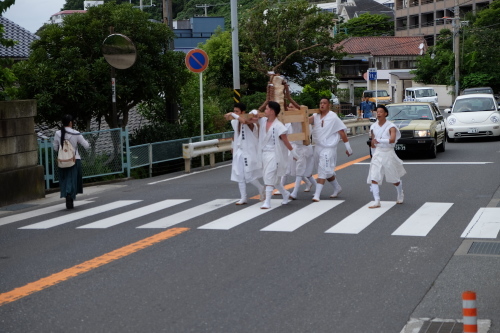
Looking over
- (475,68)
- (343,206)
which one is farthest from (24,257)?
(475,68)

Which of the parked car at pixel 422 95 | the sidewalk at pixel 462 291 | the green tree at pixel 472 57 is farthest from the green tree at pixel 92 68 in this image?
the green tree at pixel 472 57

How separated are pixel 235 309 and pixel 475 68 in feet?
196

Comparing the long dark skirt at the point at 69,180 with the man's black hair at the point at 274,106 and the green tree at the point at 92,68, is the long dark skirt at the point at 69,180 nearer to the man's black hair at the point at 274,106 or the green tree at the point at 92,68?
the man's black hair at the point at 274,106

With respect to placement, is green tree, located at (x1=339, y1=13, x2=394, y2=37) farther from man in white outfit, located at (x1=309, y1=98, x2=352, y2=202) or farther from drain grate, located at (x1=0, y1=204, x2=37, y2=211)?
drain grate, located at (x1=0, y1=204, x2=37, y2=211)

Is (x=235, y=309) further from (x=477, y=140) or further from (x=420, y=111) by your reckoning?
(x=477, y=140)

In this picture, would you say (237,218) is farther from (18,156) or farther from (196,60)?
(196,60)

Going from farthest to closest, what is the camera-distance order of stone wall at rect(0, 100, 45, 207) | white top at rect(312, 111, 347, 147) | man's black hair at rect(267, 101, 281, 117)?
stone wall at rect(0, 100, 45, 207) → white top at rect(312, 111, 347, 147) → man's black hair at rect(267, 101, 281, 117)

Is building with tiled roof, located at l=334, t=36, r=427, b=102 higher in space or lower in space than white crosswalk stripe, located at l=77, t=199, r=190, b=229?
higher

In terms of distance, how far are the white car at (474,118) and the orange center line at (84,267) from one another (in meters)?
16.7

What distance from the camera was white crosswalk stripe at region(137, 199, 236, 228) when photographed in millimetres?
11023

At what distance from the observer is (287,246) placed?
357 inches

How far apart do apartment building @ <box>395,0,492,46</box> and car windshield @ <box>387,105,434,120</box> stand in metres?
59.9

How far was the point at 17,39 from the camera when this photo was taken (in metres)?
29.7

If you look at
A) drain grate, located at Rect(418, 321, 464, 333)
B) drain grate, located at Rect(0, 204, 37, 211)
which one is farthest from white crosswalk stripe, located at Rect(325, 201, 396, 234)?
drain grate, located at Rect(0, 204, 37, 211)
